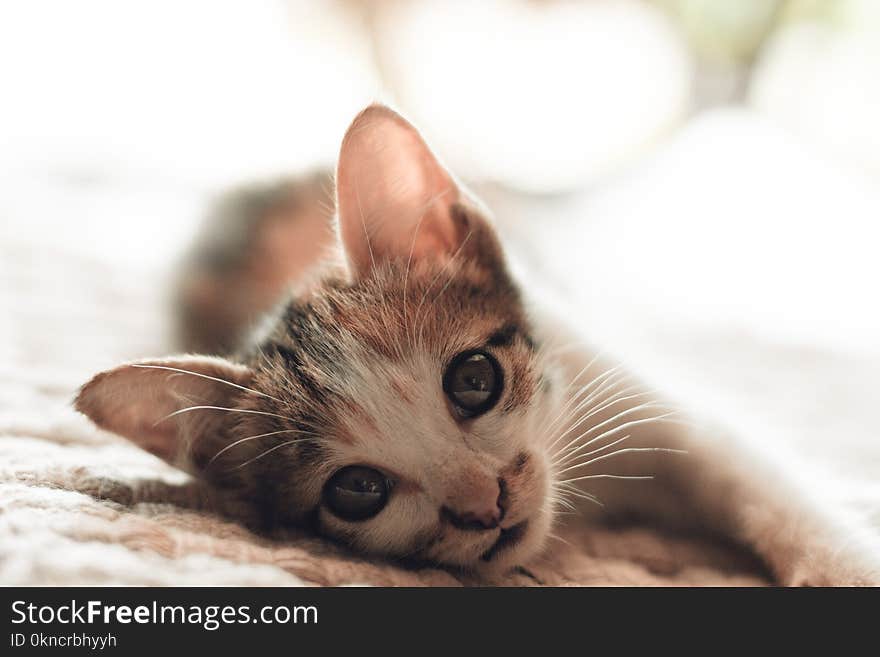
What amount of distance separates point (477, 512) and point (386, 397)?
20 centimetres

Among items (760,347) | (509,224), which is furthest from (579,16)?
(760,347)

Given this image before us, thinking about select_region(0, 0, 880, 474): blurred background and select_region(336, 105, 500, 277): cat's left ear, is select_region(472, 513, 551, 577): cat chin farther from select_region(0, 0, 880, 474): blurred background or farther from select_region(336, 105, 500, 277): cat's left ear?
select_region(0, 0, 880, 474): blurred background

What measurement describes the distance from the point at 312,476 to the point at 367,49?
2922mm

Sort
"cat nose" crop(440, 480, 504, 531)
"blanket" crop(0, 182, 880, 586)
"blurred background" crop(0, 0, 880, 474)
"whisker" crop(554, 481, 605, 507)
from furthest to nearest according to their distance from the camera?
"blurred background" crop(0, 0, 880, 474)
"whisker" crop(554, 481, 605, 507)
"cat nose" crop(440, 480, 504, 531)
"blanket" crop(0, 182, 880, 586)

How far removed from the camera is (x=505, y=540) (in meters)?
0.94

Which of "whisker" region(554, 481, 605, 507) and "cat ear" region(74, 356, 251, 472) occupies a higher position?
"cat ear" region(74, 356, 251, 472)

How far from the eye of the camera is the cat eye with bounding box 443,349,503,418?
1006 millimetres

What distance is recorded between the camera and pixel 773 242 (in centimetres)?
212

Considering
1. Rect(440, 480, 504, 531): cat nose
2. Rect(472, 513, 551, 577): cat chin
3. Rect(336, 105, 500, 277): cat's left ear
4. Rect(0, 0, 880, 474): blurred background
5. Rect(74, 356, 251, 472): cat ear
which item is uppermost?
Rect(0, 0, 880, 474): blurred background

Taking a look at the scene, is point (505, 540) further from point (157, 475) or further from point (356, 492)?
point (157, 475)

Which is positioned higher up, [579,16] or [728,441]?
[579,16]

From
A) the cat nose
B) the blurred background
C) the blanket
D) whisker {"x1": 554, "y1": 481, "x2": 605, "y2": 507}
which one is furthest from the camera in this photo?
the blurred background

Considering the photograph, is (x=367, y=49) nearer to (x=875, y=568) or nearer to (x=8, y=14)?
(x=8, y=14)

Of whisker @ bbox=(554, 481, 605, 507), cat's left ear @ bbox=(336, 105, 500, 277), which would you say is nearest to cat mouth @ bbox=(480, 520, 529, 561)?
whisker @ bbox=(554, 481, 605, 507)
